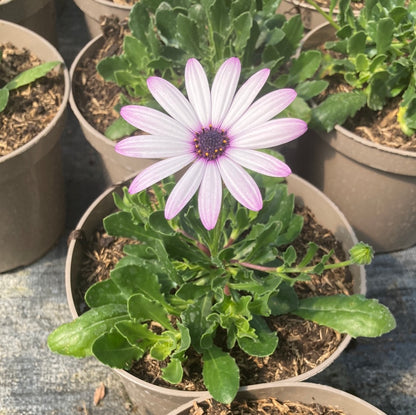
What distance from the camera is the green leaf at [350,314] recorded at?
4.39 ft

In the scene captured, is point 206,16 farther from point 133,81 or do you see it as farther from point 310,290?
point 310,290

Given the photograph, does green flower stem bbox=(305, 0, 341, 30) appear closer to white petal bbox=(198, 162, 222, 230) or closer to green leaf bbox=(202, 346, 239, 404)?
white petal bbox=(198, 162, 222, 230)

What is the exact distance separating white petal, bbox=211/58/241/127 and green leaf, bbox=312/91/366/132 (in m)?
0.73

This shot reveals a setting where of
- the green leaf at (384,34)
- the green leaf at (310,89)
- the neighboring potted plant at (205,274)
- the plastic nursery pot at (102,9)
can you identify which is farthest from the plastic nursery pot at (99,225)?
the plastic nursery pot at (102,9)

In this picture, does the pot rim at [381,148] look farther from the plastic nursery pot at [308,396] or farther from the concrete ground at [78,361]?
the plastic nursery pot at [308,396]

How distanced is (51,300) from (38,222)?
0.27 meters

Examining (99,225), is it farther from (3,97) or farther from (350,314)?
(350,314)

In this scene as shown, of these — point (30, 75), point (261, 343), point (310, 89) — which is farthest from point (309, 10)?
point (261, 343)

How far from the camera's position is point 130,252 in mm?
1491

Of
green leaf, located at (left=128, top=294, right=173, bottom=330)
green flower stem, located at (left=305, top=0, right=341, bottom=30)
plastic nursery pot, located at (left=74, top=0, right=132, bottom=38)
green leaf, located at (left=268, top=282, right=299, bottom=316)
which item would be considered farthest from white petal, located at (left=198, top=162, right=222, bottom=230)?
plastic nursery pot, located at (left=74, top=0, right=132, bottom=38)

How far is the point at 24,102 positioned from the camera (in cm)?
190

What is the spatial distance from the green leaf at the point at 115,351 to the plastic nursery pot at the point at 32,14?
4.58 ft

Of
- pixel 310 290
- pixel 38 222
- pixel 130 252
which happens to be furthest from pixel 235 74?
pixel 38 222

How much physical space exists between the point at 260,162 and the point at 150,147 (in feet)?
0.62
